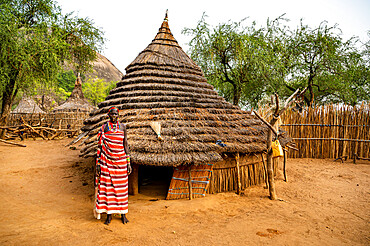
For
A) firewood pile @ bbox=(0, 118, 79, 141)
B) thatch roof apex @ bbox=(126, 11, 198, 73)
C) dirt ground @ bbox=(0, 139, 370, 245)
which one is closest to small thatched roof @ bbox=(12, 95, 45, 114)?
firewood pile @ bbox=(0, 118, 79, 141)

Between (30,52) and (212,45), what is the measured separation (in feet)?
31.7

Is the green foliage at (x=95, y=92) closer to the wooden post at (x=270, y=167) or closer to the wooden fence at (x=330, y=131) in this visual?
the wooden fence at (x=330, y=131)

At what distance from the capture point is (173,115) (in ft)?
17.7

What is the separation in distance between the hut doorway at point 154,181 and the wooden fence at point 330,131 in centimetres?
643

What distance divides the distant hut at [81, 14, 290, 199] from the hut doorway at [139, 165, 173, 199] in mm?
406

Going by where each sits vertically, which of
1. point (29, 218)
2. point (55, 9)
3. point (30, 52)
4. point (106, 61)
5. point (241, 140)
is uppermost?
point (106, 61)

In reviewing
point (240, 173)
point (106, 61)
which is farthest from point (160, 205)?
point (106, 61)

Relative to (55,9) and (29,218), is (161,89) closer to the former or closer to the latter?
(29,218)

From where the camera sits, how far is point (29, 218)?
380 cm

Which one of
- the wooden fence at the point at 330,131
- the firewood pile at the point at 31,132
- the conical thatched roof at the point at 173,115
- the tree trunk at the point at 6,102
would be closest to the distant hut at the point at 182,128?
the conical thatched roof at the point at 173,115

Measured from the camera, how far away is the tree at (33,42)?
10.7 metres

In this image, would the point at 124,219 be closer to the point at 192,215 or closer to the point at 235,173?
the point at 192,215

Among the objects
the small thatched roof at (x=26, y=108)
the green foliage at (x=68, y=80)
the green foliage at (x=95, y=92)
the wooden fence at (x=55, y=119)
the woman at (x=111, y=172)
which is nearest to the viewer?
the woman at (x=111, y=172)

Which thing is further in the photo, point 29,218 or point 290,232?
point 29,218
